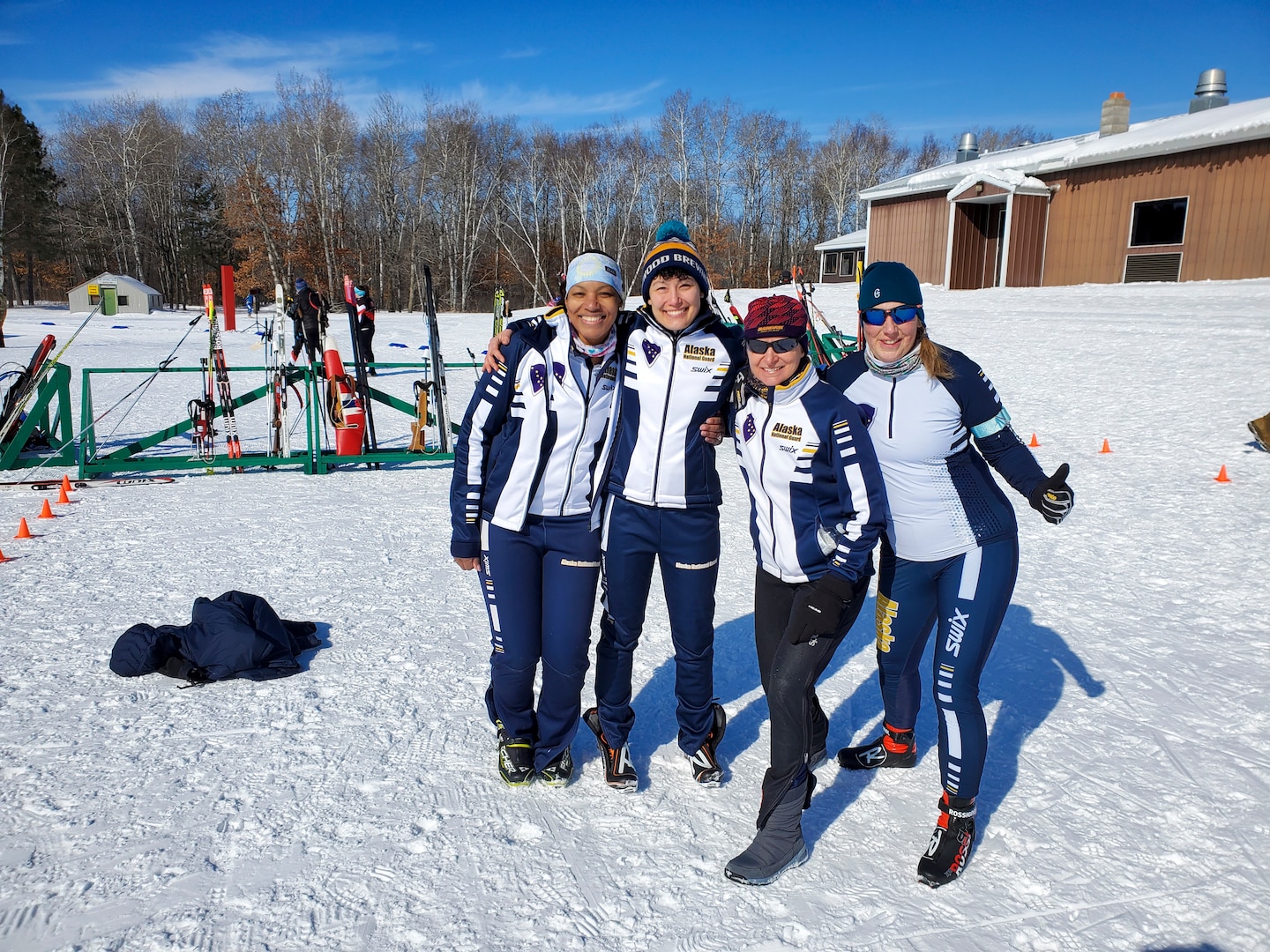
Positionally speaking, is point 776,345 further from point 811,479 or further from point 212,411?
point 212,411

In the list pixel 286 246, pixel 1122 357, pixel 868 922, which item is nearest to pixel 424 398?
pixel 868 922

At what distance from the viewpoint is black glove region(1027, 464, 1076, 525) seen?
2727 mm

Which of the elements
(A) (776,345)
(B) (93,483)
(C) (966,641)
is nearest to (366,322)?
(B) (93,483)

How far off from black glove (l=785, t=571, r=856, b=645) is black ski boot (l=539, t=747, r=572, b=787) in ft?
3.71

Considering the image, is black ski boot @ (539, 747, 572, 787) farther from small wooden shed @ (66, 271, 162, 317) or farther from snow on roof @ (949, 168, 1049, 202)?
small wooden shed @ (66, 271, 162, 317)

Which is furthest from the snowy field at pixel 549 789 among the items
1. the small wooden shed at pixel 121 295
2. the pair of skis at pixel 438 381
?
the small wooden shed at pixel 121 295

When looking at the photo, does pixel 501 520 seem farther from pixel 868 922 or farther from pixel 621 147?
pixel 621 147

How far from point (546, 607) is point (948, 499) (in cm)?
147

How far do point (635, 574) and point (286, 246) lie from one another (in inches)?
1838

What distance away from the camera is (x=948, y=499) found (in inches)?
107

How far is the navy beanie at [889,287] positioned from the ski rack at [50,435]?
27.9ft

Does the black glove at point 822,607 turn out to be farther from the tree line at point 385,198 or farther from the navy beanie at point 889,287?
the tree line at point 385,198

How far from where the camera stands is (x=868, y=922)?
2430 millimetres

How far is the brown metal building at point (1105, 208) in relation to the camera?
17.4 metres
